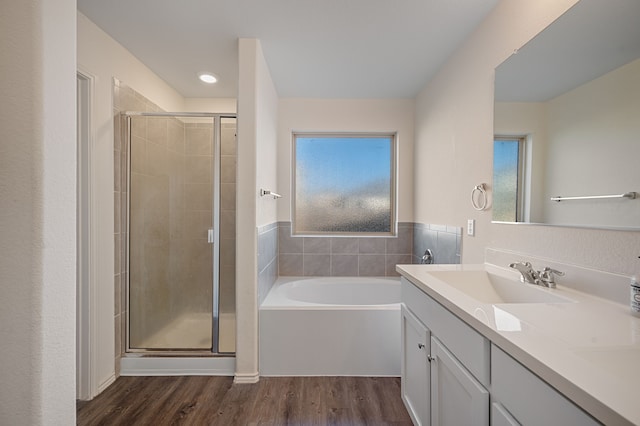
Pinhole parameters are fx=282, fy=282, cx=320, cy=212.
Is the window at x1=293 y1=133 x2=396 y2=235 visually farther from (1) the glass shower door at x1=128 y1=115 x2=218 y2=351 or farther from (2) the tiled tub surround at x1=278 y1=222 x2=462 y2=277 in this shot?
(1) the glass shower door at x1=128 y1=115 x2=218 y2=351

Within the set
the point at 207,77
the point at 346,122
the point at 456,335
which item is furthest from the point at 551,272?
the point at 207,77

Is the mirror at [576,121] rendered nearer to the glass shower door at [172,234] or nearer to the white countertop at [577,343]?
the white countertop at [577,343]

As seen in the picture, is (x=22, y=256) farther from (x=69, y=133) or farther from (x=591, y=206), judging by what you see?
(x=591, y=206)

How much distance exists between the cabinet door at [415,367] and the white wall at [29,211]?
134cm

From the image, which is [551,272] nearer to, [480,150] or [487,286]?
[487,286]

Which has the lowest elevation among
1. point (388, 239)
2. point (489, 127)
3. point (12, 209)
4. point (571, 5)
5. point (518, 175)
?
point (388, 239)

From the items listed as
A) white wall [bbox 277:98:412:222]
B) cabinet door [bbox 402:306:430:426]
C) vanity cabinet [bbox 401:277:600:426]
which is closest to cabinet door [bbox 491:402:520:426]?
vanity cabinet [bbox 401:277:600:426]

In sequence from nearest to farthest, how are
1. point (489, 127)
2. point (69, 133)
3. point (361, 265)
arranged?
point (69, 133)
point (489, 127)
point (361, 265)

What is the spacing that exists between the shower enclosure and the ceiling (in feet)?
1.64

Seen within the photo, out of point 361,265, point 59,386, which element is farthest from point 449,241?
point 59,386

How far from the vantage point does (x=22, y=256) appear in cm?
75

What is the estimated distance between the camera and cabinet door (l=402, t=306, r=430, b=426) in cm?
129

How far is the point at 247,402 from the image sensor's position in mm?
1765

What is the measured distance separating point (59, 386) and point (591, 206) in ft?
6.08
